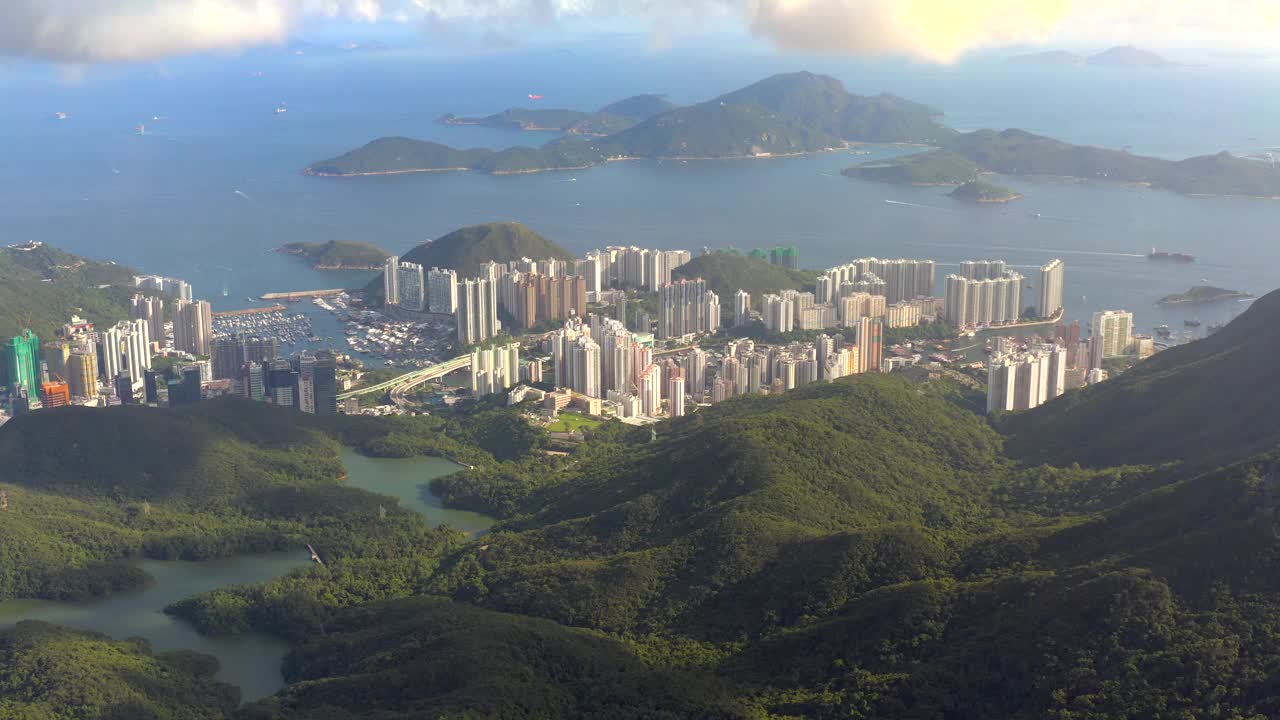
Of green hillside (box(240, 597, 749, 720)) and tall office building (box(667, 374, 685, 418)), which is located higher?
tall office building (box(667, 374, 685, 418))

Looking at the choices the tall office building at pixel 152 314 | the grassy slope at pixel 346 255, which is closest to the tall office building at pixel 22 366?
the tall office building at pixel 152 314

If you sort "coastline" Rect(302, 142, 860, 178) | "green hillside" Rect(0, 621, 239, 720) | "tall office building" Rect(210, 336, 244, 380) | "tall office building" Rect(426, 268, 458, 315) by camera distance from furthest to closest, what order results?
"coastline" Rect(302, 142, 860, 178), "tall office building" Rect(426, 268, 458, 315), "tall office building" Rect(210, 336, 244, 380), "green hillside" Rect(0, 621, 239, 720)

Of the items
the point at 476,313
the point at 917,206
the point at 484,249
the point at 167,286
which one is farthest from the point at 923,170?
the point at 167,286

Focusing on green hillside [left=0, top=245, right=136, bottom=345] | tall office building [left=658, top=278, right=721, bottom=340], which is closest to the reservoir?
tall office building [left=658, top=278, right=721, bottom=340]

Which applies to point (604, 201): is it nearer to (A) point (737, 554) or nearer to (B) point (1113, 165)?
(B) point (1113, 165)

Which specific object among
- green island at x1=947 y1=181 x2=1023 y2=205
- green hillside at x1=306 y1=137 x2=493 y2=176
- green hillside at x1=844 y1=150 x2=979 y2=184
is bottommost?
green island at x1=947 y1=181 x2=1023 y2=205

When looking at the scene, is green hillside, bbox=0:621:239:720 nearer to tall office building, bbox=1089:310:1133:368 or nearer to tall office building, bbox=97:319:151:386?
tall office building, bbox=97:319:151:386

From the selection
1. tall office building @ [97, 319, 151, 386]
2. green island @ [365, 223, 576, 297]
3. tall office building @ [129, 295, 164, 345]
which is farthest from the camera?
green island @ [365, 223, 576, 297]
